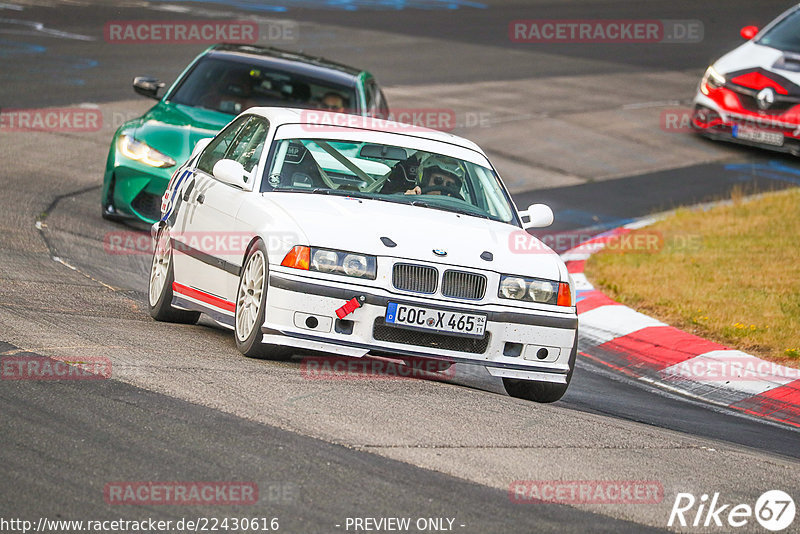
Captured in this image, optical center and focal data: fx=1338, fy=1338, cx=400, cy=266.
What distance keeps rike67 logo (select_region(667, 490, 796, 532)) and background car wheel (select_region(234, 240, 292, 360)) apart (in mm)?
2538

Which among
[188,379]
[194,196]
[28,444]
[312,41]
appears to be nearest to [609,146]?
[312,41]

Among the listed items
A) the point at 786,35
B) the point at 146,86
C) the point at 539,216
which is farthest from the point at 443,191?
the point at 786,35

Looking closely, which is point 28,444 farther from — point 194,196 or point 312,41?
point 312,41

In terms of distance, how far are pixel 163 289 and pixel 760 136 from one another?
38.7 feet

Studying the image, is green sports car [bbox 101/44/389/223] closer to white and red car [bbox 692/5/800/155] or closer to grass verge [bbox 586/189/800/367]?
grass verge [bbox 586/189/800/367]

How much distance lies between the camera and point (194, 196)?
867 centimetres

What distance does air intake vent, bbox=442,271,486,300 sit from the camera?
722 centimetres

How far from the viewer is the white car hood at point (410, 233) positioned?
7.23 meters

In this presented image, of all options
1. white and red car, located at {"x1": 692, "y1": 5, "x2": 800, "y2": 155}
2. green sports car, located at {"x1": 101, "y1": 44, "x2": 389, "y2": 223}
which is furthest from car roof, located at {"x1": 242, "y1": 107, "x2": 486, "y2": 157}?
white and red car, located at {"x1": 692, "y1": 5, "x2": 800, "y2": 155}

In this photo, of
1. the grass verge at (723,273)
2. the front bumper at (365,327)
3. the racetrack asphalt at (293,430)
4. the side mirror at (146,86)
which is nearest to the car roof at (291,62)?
the side mirror at (146,86)

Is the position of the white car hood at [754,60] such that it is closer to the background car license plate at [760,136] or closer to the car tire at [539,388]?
the background car license plate at [760,136]

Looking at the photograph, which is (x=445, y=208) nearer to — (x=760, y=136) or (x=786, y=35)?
(x=760, y=136)

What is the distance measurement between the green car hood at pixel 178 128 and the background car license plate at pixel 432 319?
16.7 ft

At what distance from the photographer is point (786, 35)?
63.1 feet
